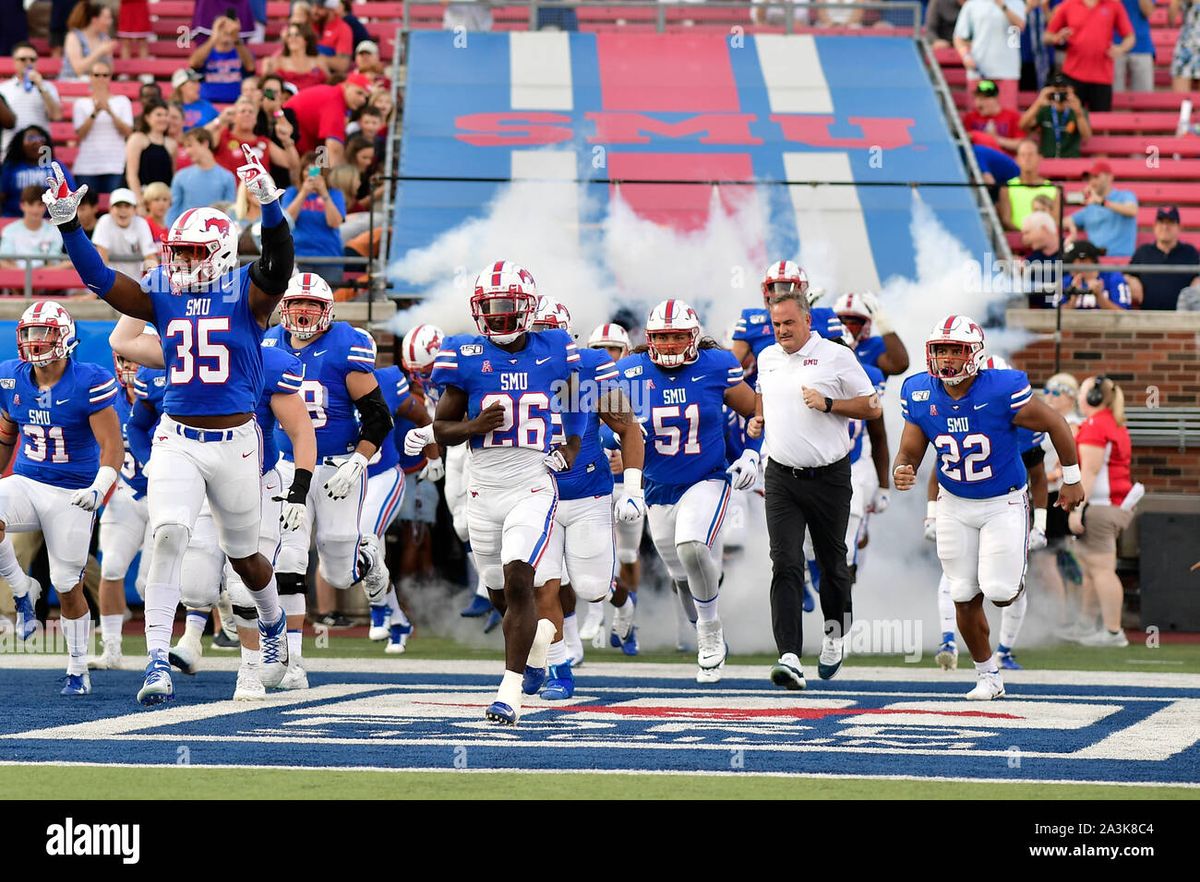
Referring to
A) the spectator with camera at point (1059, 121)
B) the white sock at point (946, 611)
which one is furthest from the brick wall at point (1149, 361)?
the white sock at point (946, 611)

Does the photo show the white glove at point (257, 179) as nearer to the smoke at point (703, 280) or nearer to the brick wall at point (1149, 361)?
the smoke at point (703, 280)

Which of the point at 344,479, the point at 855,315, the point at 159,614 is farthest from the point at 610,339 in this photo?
the point at 159,614

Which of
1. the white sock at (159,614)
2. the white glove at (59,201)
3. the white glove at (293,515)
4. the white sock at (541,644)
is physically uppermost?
the white glove at (59,201)

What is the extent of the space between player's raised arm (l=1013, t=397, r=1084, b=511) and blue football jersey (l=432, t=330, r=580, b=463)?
8.69 ft

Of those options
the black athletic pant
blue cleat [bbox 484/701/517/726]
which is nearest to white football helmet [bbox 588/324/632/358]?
the black athletic pant

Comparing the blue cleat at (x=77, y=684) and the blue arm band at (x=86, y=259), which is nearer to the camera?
the blue arm band at (x=86, y=259)

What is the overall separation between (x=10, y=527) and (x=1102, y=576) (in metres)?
7.54

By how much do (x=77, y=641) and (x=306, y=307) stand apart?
2155 mm

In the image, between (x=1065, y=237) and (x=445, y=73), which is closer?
(x=1065, y=237)

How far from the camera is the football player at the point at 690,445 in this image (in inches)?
413

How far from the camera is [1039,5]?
1888 centimetres

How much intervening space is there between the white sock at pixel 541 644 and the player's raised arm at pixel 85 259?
222 centimetres
